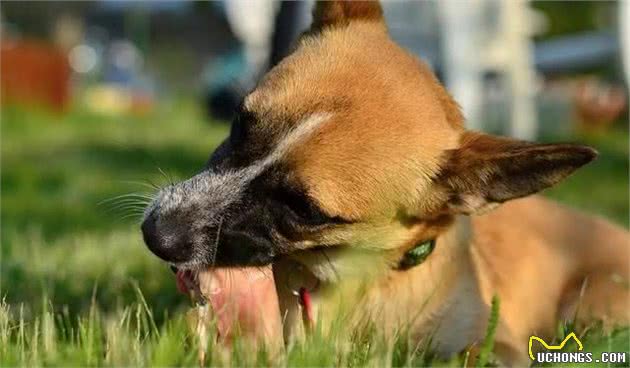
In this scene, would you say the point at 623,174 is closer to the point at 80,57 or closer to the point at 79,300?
the point at 79,300

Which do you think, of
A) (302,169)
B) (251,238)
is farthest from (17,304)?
(302,169)

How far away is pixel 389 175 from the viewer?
115 inches

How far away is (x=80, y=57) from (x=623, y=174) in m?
19.9

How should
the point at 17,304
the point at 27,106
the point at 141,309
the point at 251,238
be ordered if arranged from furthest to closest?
the point at 27,106 < the point at 17,304 < the point at 251,238 < the point at 141,309

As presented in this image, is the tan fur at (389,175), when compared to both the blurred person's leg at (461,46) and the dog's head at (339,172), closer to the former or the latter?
the dog's head at (339,172)

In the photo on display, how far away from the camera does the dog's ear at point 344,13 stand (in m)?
3.43

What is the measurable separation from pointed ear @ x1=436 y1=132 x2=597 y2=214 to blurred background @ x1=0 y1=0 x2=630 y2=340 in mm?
772

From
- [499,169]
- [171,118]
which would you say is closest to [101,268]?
[499,169]

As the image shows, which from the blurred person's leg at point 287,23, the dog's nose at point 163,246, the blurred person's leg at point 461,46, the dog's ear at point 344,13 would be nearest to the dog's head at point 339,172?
the dog's nose at point 163,246

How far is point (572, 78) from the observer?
57.5 ft

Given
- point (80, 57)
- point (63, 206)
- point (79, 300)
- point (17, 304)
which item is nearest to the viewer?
point (17, 304)

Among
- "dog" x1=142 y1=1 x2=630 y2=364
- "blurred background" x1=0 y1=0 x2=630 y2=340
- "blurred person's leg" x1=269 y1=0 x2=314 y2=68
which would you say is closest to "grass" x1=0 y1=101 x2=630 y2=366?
"blurred background" x1=0 y1=0 x2=630 y2=340

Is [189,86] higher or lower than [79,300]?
higher

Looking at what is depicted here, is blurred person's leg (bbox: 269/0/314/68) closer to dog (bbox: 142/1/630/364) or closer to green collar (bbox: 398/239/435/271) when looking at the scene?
dog (bbox: 142/1/630/364)
